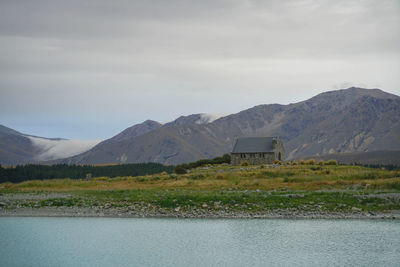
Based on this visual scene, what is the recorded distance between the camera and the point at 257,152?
351ft

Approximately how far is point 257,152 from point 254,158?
1.51 meters

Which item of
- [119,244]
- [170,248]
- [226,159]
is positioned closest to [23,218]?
[119,244]

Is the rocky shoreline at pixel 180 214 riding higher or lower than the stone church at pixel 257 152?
lower

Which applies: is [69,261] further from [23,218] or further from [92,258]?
[23,218]

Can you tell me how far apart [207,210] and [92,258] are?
1614 cm

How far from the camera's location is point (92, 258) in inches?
1249

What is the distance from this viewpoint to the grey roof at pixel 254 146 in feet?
351

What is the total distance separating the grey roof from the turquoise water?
65.1 meters

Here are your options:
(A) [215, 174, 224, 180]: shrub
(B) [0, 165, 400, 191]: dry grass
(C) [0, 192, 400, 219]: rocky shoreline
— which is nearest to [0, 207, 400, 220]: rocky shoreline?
(C) [0, 192, 400, 219]: rocky shoreline

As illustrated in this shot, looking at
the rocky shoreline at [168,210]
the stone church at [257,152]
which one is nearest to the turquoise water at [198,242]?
the rocky shoreline at [168,210]

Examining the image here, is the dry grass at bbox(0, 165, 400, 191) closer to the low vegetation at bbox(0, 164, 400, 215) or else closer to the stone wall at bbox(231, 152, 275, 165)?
the low vegetation at bbox(0, 164, 400, 215)

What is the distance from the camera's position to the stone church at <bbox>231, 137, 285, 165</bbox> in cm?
10581

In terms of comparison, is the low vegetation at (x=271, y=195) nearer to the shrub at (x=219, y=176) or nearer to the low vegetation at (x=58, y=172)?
the shrub at (x=219, y=176)

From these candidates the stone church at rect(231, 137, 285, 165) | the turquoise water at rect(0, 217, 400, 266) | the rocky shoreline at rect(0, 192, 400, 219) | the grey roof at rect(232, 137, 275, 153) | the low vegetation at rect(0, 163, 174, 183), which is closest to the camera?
the turquoise water at rect(0, 217, 400, 266)
